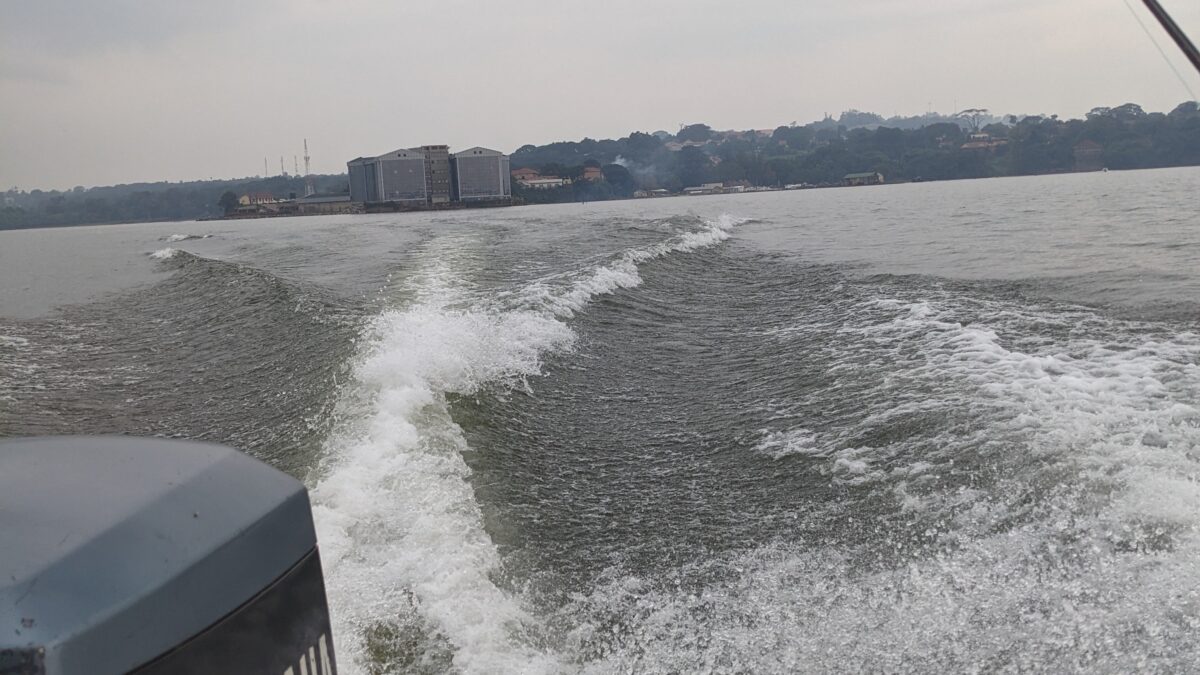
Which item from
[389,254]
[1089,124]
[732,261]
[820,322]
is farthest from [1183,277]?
[1089,124]

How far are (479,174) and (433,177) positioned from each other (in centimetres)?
415

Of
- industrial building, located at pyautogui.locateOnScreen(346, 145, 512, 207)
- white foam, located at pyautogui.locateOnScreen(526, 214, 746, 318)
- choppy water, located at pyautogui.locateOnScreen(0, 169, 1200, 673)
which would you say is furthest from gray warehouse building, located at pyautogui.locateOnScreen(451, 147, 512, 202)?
choppy water, located at pyautogui.locateOnScreen(0, 169, 1200, 673)

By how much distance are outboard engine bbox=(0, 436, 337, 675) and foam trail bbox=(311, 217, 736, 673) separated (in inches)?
69.4

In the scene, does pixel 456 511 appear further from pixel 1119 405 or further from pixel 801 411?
pixel 1119 405

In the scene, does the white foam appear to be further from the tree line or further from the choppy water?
the tree line

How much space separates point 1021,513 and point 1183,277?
7578 mm

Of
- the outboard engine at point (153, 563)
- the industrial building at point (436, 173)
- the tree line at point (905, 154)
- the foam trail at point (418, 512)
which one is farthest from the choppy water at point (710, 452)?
the industrial building at point (436, 173)

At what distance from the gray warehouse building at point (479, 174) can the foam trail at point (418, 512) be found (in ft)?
211

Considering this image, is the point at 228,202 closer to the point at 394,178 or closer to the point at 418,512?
the point at 394,178

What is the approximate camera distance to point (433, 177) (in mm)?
71812

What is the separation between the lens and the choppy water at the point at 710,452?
2.77 metres

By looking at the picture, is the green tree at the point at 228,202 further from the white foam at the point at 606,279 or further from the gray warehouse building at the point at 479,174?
the white foam at the point at 606,279

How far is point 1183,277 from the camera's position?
9297 millimetres

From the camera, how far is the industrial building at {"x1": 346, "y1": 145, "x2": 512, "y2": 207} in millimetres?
69625
